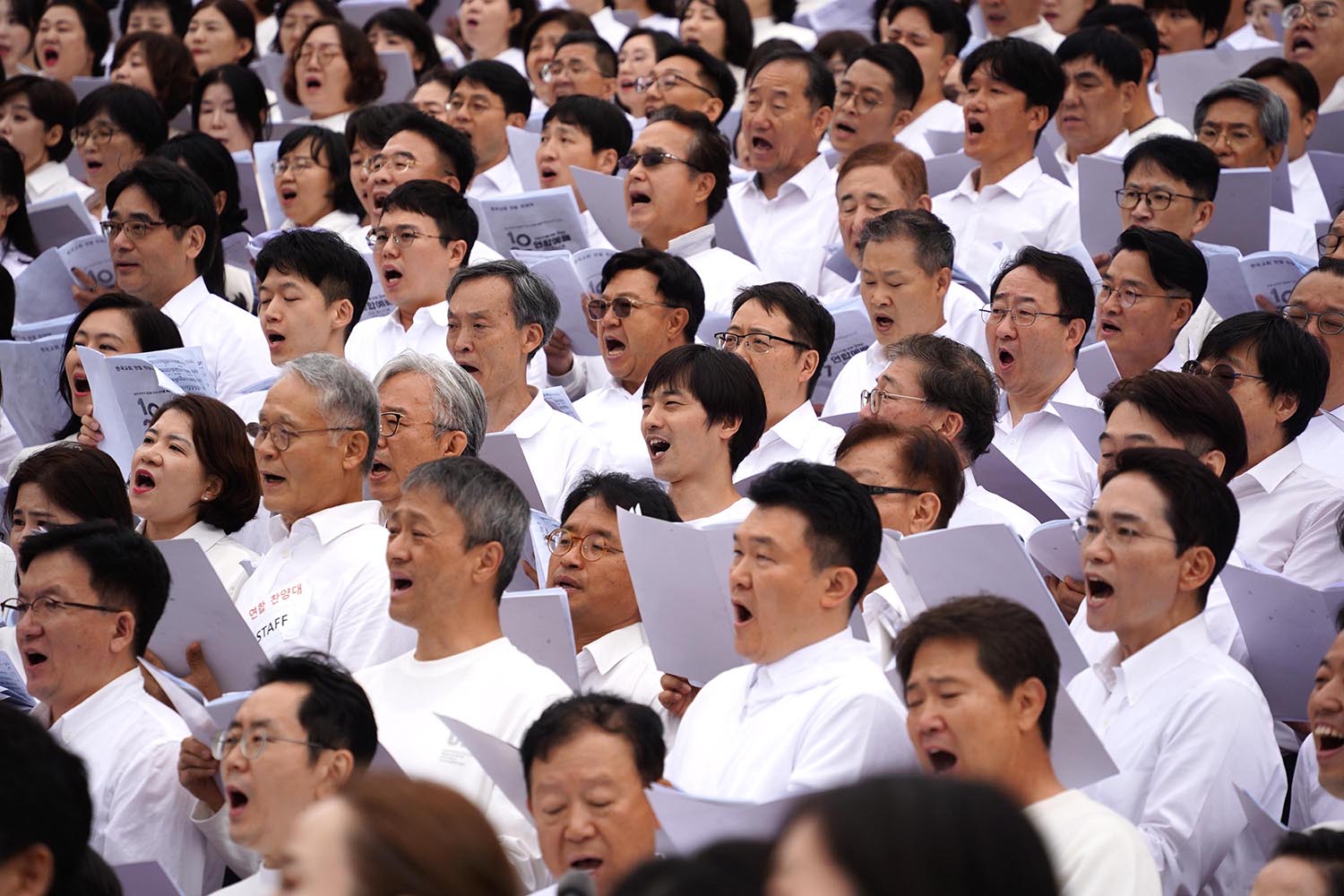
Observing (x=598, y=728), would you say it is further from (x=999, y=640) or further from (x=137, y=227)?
(x=137, y=227)

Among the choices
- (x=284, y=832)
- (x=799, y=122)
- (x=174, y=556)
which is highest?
(x=799, y=122)

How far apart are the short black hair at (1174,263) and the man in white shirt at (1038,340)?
19 cm

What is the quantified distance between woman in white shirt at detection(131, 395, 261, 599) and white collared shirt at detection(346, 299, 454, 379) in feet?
4.18

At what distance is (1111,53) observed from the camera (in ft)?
22.2

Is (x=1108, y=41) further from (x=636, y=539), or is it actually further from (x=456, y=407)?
(x=636, y=539)

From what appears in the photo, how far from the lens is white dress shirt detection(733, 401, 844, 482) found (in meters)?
4.93

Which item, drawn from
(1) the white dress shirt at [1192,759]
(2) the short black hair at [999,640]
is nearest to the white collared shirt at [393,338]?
(1) the white dress shirt at [1192,759]

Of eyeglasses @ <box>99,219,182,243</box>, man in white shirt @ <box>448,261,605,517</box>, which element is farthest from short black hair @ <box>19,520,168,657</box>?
eyeglasses @ <box>99,219,182,243</box>

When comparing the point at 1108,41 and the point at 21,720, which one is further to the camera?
the point at 1108,41

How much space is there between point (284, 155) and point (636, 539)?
3.64 metres

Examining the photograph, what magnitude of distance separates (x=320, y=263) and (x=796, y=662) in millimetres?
2574

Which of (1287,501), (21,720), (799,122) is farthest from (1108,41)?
(21,720)

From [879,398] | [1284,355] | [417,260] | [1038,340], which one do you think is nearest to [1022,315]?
[1038,340]

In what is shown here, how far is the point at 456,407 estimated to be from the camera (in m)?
4.57
